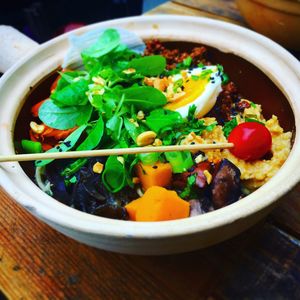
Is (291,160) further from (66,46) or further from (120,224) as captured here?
(66,46)

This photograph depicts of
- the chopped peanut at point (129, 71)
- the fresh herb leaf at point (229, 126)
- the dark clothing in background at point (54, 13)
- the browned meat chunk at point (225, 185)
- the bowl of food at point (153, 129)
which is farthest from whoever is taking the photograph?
A: the dark clothing in background at point (54, 13)

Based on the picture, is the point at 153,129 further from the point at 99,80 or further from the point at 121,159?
the point at 99,80

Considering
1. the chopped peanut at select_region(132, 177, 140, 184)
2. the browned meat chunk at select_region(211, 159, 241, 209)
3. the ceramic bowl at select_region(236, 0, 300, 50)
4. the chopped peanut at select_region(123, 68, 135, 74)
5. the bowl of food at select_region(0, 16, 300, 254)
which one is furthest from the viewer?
the ceramic bowl at select_region(236, 0, 300, 50)

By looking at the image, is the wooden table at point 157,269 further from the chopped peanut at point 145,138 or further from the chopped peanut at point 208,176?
the chopped peanut at point 145,138

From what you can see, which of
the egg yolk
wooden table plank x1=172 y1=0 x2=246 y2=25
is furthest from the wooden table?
wooden table plank x1=172 y1=0 x2=246 y2=25

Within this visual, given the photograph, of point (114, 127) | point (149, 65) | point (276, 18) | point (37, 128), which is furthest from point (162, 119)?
point (276, 18)

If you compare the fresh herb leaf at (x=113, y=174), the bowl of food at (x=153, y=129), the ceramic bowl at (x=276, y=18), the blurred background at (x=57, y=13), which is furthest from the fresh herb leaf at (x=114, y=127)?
the blurred background at (x=57, y=13)

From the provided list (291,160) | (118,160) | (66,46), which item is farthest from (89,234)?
(66,46)

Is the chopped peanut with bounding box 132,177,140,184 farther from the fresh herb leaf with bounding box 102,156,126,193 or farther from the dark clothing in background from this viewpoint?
the dark clothing in background
